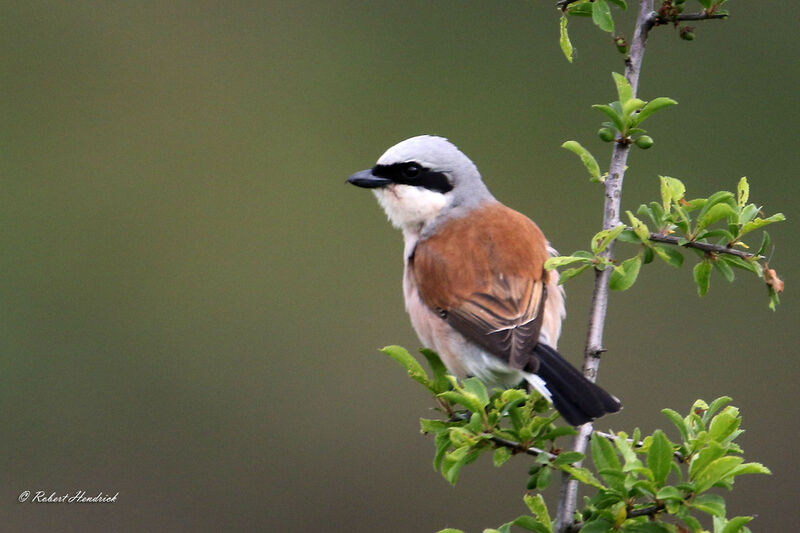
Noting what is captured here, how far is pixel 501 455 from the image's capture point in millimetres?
2154

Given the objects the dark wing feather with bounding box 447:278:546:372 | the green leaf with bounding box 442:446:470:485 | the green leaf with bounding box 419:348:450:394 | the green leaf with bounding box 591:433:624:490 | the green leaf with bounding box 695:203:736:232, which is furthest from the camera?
the dark wing feather with bounding box 447:278:546:372

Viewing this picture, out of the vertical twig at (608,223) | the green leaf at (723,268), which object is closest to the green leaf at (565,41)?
the vertical twig at (608,223)

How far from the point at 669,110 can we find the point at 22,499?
5.45m

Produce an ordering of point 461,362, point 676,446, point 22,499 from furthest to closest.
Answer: point 22,499 < point 461,362 < point 676,446

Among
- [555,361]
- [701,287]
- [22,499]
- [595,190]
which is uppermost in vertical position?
[595,190]

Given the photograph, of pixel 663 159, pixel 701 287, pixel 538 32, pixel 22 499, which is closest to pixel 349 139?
pixel 538 32

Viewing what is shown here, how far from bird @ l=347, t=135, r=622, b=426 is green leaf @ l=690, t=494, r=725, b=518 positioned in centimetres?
A: 43

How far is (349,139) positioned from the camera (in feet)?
26.7

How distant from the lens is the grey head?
3.29 meters

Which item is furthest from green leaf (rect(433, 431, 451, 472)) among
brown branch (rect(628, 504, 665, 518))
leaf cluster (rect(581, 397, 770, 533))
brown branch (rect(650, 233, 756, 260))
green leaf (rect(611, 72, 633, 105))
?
green leaf (rect(611, 72, 633, 105))

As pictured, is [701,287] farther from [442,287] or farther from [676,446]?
[442,287]

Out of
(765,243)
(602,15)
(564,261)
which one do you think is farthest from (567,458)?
Result: (602,15)

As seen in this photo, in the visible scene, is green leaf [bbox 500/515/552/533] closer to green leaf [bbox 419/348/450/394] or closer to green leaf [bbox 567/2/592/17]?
green leaf [bbox 419/348/450/394]

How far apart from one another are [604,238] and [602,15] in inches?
21.9
